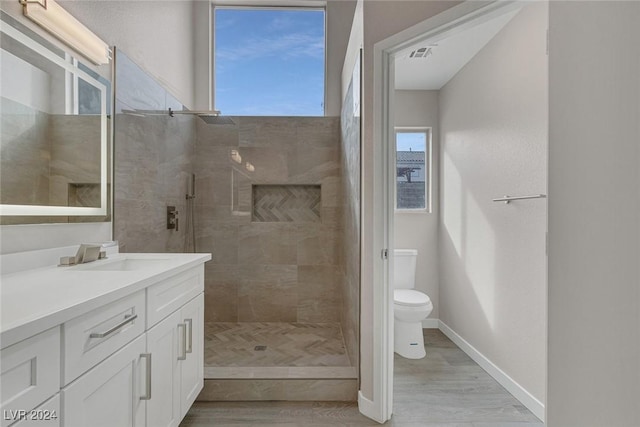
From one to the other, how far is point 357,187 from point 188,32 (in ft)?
7.91

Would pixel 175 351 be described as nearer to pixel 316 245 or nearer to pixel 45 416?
pixel 45 416

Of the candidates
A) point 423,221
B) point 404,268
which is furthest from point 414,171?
point 404,268

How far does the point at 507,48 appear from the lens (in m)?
2.16

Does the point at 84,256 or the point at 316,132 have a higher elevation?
the point at 316,132

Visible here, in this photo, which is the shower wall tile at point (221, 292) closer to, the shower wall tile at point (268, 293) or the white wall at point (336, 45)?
the shower wall tile at point (268, 293)

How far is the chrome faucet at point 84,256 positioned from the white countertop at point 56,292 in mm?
40

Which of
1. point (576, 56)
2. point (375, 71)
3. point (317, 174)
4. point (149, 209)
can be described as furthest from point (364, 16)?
point (149, 209)

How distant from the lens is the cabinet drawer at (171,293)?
1.24m

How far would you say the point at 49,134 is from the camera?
1.38 meters

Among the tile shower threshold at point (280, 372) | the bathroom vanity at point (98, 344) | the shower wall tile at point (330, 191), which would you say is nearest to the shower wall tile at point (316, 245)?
the shower wall tile at point (330, 191)

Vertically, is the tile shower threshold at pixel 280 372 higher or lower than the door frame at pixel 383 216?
lower

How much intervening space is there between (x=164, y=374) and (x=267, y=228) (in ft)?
6.49

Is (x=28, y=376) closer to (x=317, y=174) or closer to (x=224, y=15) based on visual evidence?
(x=317, y=174)

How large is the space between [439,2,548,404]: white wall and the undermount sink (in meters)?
2.14
